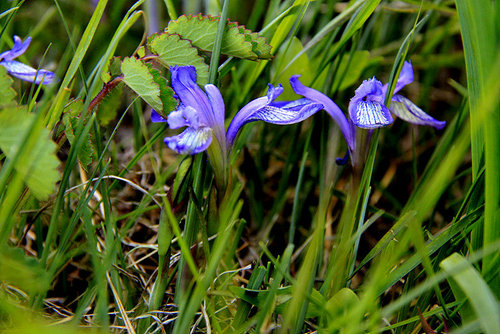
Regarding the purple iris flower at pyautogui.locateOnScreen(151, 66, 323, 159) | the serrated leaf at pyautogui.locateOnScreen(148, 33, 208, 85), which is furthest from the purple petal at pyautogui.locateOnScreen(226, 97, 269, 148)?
the serrated leaf at pyautogui.locateOnScreen(148, 33, 208, 85)

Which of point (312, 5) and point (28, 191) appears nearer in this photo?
point (28, 191)

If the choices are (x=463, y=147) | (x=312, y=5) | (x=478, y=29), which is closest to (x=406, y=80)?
(x=478, y=29)

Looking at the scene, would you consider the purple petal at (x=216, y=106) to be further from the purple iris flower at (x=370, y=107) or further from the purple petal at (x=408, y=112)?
the purple petal at (x=408, y=112)

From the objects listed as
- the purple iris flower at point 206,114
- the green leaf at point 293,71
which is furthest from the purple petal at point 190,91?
the green leaf at point 293,71

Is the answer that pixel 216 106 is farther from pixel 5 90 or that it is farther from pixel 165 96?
pixel 5 90

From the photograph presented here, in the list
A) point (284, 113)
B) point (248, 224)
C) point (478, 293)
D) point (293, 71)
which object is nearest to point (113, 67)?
point (284, 113)

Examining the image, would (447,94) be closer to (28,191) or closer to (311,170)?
(311,170)

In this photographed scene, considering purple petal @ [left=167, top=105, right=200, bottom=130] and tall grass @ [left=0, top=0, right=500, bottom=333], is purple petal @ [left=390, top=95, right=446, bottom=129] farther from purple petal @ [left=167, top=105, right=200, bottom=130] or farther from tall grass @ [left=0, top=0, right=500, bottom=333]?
purple petal @ [left=167, top=105, right=200, bottom=130]
